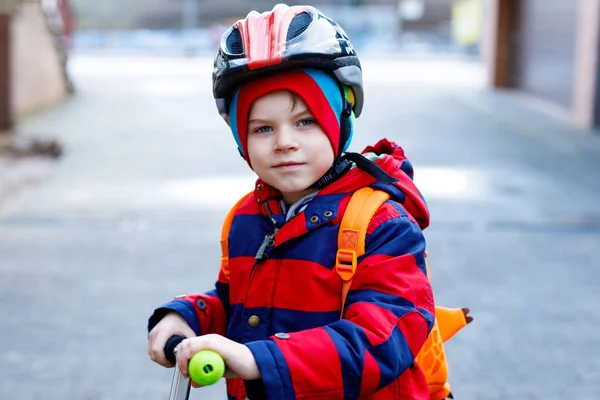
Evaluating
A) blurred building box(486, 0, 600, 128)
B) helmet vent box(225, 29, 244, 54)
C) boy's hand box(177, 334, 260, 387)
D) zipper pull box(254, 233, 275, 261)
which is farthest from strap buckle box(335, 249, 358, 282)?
blurred building box(486, 0, 600, 128)

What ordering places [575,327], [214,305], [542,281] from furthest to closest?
[542,281]
[575,327]
[214,305]

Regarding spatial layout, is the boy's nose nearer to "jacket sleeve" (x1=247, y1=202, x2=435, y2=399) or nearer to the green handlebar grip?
"jacket sleeve" (x1=247, y1=202, x2=435, y2=399)

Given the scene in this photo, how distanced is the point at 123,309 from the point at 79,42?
1238 inches

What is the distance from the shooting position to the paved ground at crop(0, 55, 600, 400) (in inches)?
178

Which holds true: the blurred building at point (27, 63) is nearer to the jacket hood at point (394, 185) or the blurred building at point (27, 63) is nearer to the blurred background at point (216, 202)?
the blurred background at point (216, 202)

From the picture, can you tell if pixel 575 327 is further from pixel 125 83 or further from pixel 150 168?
pixel 125 83

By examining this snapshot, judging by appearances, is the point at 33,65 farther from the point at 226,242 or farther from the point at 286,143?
the point at 286,143

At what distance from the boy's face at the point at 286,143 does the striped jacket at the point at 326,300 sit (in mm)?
69

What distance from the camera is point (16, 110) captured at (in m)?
13.9

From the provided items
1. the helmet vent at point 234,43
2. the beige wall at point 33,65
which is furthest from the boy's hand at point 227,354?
Result: the beige wall at point 33,65

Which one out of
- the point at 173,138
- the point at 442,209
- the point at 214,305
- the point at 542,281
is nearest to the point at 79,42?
the point at 173,138

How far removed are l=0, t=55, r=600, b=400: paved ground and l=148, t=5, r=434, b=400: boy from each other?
2.15 m

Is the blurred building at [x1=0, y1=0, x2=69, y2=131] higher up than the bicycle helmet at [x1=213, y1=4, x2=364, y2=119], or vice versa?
the bicycle helmet at [x1=213, y1=4, x2=364, y2=119]

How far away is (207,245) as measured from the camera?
22.6 ft
